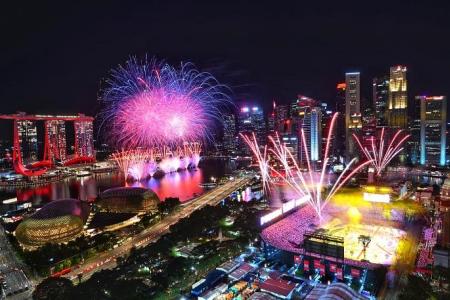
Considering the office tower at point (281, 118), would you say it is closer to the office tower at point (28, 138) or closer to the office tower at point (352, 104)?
the office tower at point (352, 104)

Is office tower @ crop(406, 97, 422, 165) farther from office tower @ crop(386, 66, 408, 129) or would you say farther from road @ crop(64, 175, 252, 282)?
road @ crop(64, 175, 252, 282)

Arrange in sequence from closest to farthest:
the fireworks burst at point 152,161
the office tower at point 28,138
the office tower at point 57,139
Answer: the fireworks burst at point 152,161 < the office tower at point 57,139 < the office tower at point 28,138

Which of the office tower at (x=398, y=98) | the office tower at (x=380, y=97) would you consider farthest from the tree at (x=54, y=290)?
the office tower at (x=380, y=97)

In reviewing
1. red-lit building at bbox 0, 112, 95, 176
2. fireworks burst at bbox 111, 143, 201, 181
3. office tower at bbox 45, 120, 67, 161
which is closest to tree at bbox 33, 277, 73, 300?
fireworks burst at bbox 111, 143, 201, 181

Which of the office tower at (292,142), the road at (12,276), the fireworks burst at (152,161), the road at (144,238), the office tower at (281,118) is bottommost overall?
the road at (12,276)

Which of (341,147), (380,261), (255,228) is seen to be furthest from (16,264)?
(341,147)

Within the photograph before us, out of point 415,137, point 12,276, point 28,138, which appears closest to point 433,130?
point 415,137

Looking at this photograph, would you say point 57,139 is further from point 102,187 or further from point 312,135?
point 312,135
